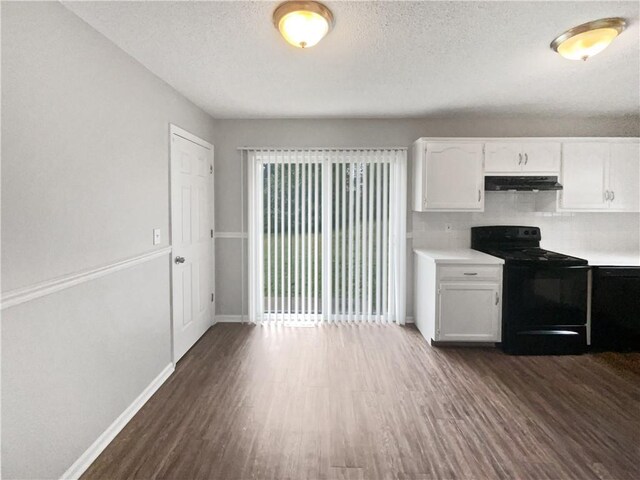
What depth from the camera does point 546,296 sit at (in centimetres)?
336

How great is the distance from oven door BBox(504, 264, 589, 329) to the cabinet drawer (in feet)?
0.38

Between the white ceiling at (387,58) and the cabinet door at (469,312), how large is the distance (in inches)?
71.9

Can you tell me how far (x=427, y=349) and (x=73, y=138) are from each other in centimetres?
328

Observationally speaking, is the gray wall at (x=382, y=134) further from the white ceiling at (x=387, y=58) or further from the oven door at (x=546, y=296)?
the oven door at (x=546, y=296)

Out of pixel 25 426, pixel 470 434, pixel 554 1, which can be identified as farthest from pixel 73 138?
pixel 470 434

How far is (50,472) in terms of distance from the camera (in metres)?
1.68

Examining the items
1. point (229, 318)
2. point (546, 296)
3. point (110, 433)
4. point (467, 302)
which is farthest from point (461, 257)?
point (110, 433)

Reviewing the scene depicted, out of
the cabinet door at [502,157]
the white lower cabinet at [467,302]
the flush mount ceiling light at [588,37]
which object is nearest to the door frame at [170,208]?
the white lower cabinet at [467,302]

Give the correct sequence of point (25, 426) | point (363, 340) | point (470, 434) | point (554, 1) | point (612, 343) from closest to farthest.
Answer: point (25, 426) → point (554, 1) → point (470, 434) → point (612, 343) → point (363, 340)

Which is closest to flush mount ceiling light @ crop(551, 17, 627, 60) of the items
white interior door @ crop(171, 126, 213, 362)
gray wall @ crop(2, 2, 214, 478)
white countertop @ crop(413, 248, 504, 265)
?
white countertop @ crop(413, 248, 504, 265)

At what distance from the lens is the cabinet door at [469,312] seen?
3443mm

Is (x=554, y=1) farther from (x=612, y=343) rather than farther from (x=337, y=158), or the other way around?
(x=612, y=343)

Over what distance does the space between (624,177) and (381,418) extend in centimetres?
370

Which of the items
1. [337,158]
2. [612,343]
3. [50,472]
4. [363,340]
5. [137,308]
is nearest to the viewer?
[50,472]
